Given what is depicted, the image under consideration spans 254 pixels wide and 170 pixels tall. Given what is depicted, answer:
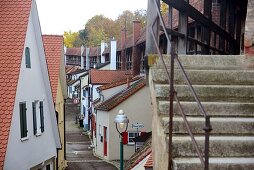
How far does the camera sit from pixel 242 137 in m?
5.29

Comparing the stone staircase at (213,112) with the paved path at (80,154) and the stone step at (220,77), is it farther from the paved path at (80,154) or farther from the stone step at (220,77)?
the paved path at (80,154)

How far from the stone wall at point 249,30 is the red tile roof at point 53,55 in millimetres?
13465

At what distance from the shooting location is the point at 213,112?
18.6 ft

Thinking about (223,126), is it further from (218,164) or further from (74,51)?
(74,51)

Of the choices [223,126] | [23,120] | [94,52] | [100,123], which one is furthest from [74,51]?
[223,126]

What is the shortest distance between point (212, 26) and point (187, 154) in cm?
546

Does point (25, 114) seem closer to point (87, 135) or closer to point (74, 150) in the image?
point (74, 150)

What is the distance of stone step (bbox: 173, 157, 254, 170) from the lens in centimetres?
466

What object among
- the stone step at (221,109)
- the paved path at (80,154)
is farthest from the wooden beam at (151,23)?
the paved path at (80,154)

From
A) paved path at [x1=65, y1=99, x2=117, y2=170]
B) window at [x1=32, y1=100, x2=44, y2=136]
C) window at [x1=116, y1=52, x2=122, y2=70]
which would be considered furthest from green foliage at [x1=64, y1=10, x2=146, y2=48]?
window at [x1=32, y1=100, x2=44, y2=136]

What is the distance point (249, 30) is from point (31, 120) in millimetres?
9996

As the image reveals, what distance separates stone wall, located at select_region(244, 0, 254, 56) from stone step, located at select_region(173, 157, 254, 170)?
2628 mm

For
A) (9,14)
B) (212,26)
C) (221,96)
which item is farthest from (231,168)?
(9,14)

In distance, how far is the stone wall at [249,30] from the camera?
671 cm
